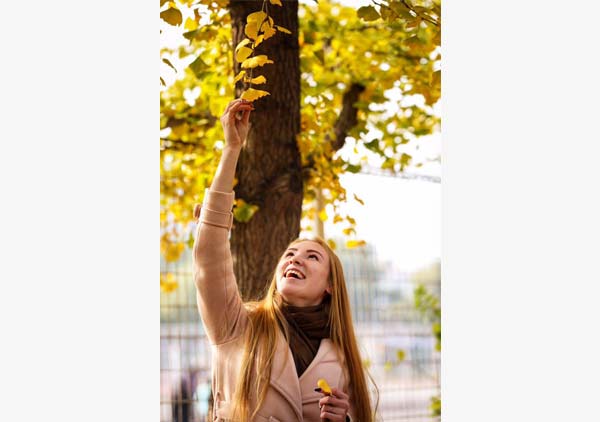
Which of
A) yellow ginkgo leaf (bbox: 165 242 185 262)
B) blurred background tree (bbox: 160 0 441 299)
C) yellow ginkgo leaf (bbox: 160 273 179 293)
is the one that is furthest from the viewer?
yellow ginkgo leaf (bbox: 165 242 185 262)

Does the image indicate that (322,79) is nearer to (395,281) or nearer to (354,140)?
(354,140)

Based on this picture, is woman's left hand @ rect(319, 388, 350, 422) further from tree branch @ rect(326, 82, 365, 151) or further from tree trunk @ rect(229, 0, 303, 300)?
tree branch @ rect(326, 82, 365, 151)

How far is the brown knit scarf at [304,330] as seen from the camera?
5.38 feet

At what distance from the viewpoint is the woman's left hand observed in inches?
60.6

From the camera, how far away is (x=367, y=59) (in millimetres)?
2797

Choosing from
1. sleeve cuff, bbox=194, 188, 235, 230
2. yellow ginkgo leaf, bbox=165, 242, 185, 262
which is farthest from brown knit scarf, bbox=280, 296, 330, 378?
yellow ginkgo leaf, bbox=165, 242, 185, 262

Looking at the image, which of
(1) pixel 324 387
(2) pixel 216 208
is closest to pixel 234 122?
(2) pixel 216 208

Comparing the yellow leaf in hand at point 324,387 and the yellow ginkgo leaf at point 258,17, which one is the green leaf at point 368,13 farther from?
the yellow leaf in hand at point 324,387

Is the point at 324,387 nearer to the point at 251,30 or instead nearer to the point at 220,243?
the point at 220,243

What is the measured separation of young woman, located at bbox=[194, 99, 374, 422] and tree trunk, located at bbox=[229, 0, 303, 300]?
1.42 ft

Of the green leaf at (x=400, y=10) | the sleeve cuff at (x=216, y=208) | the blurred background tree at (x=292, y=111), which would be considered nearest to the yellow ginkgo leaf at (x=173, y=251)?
the blurred background tree at (x=292, y=111)

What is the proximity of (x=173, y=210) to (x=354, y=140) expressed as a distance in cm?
69

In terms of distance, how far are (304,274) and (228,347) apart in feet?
0.74

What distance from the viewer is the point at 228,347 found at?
1616mm
